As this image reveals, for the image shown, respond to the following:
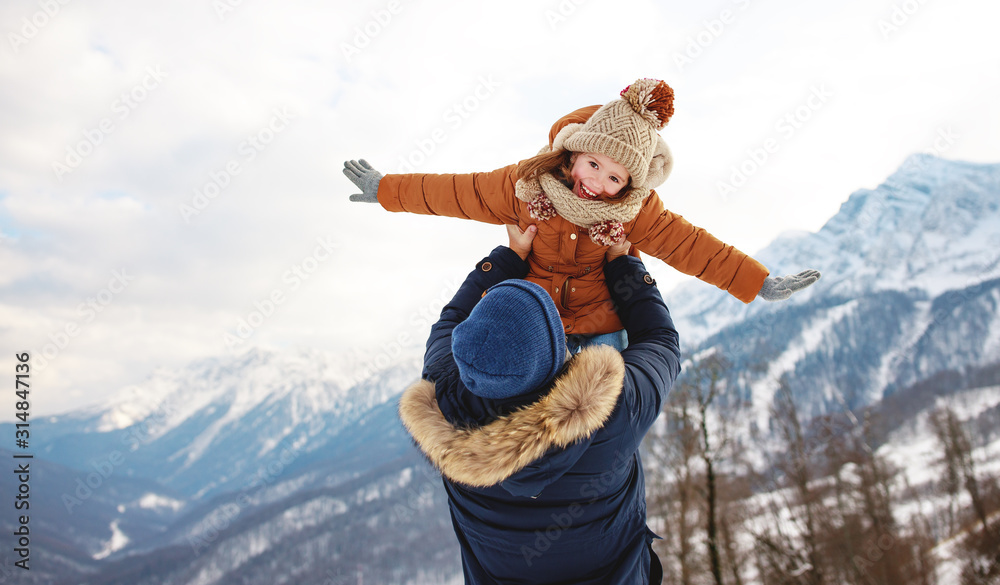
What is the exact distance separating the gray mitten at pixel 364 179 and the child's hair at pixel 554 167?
98cm

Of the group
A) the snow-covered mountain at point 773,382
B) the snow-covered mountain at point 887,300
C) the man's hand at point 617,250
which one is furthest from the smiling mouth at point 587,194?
the snow-covered mountain at point 773,382

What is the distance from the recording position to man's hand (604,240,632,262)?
2.65 meters

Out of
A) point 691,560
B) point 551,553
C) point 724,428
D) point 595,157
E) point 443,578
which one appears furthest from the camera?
point 443,578

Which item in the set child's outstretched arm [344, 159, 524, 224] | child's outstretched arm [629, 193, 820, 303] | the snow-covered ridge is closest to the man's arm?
child's outstretched arm [629, 193, 820, 303]

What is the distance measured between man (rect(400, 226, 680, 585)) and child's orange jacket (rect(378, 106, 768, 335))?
464 millimetres

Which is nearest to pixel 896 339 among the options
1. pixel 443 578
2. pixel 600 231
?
pixel 443 578

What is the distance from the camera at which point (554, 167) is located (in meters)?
2.62

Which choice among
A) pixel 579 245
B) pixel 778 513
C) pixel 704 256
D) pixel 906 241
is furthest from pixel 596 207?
pixel 906 241

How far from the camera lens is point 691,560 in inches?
482

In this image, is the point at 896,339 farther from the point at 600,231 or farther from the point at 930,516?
the point at 600,231

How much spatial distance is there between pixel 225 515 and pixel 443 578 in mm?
105178

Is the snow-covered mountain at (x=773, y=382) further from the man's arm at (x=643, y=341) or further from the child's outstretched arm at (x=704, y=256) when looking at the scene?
the man's arm at (x=643, y=341)

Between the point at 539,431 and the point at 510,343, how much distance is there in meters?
0.30

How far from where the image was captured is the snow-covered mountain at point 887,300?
94.2 metres
